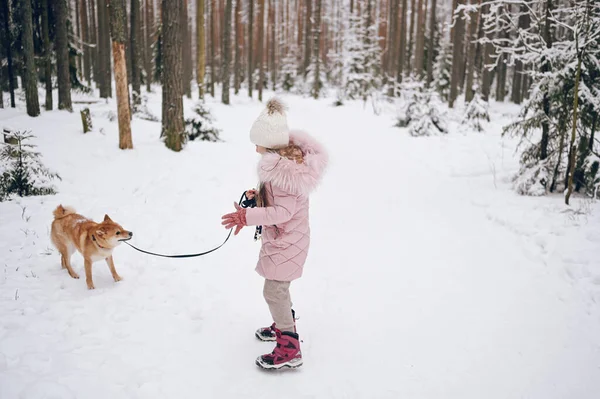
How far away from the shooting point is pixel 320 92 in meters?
35.1

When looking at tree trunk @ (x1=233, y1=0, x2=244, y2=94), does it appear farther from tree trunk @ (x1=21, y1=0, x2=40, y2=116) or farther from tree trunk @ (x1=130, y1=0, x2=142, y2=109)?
tree trunk @ (x1=21, y1=0, x2=40, y2=116)

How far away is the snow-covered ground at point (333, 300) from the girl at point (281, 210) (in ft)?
1.22

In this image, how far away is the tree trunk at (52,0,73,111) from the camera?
13.9 metres

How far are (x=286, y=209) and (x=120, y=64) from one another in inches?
344

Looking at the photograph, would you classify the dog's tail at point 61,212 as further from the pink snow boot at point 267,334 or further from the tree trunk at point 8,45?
the tree trunk at point 8,45

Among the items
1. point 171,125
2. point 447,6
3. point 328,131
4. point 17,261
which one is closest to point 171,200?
point 17,261

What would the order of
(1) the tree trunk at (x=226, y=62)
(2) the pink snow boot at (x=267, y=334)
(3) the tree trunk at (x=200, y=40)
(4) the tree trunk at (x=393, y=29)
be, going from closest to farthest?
(2) the pink snow boot at (x=267, y=334)
(3) the tree trunk at (x=200, y=40)
(1) the tree trunk at (x=226, y=62)
(4) the tree trunk at (x=393, y=29)

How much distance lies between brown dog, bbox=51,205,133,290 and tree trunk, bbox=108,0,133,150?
19.2 ft

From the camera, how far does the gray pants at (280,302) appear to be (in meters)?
3.21

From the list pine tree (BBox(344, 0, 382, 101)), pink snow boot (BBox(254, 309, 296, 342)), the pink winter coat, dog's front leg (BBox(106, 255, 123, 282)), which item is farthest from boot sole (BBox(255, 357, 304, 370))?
pine tree (BBox(344, 0, 382, 101))

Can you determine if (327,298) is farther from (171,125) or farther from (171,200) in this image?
(171,125)

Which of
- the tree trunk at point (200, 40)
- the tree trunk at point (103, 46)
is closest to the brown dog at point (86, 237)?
the tree trunk at point (200, 40)

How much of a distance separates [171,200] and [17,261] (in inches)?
117

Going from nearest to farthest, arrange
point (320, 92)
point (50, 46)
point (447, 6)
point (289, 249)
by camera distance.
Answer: point (289, 249)
point (50, 46)
point (320, 92)
point (447, 6)
